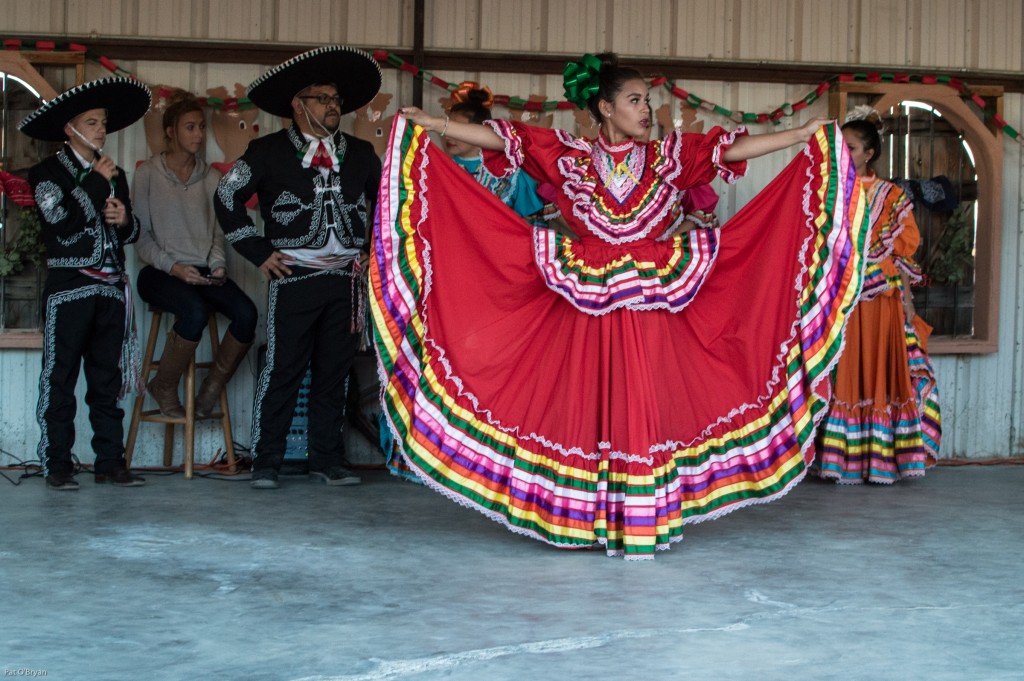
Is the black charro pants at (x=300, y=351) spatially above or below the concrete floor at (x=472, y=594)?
A: above

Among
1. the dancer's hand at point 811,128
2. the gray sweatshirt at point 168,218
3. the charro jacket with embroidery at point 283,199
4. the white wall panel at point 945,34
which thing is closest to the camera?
the dancer's hand at point 811,128

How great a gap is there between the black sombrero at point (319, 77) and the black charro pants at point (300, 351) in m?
0.78

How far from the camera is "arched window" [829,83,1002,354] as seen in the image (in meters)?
6.38

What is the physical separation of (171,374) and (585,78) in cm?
251

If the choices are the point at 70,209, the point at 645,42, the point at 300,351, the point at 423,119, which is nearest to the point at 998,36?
the point at 645,42

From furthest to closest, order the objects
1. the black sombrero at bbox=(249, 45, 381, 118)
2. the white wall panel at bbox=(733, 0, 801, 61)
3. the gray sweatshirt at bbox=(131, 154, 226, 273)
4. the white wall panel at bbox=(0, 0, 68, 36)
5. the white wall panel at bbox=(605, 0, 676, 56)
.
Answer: the white wall panel at bbox=(733, 0, 801, 61)
the white wall panel at bbox=(605, 0, 676, 56)
the white wall panel at bbox=(0, 0, 68, 36)
the gray sweatshirt at bbox=(131, 154, 226, 273)
the black sombrero at bbox=(249, 45, 381, 118)

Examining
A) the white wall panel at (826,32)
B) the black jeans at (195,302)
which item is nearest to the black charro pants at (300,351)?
the black jeans at (195,302)

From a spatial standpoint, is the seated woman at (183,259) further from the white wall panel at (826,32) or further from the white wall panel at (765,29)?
the white wall panel at (826,32)

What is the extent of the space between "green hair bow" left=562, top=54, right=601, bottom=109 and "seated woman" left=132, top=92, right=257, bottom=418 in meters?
2.05

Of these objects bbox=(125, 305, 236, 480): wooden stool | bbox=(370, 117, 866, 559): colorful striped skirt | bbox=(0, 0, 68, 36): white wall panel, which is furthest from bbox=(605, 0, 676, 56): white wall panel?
bbox=(0, 0, 68, 36): white wall panel

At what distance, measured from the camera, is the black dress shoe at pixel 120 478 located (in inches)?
210

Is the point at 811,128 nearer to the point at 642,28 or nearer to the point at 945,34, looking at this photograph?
the point at 642,28

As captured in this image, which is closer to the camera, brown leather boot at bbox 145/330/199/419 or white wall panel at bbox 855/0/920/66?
brown leather boot at bbox 145/330/199/419

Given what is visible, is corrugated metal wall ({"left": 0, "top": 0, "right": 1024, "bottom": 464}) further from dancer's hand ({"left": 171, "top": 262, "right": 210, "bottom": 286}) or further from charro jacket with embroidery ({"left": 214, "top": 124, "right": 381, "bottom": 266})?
charro jacket with embroidery ({"left": 214, "top": 124, "right": 381, "bottom": 266})
